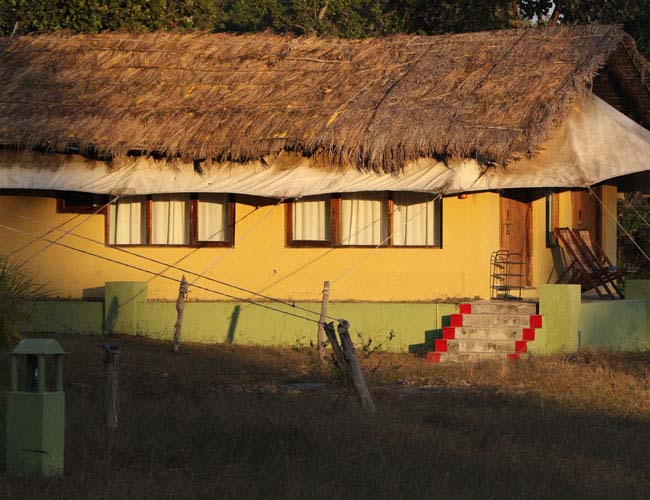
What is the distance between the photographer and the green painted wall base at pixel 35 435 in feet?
25.4

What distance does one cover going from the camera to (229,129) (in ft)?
55.7

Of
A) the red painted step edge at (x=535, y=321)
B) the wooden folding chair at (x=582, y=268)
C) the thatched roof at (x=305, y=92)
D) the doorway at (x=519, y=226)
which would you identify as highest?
the thatched roof at (x=305, y=92)

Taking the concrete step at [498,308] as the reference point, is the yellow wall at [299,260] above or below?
above

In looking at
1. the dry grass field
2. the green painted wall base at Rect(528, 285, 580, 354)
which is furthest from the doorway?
the dry grass field

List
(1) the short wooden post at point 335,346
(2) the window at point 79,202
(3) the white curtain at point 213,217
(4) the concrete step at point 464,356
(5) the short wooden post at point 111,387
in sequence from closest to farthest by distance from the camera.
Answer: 1. (5) the short wooden post at point 111,387
2. (1) the short wooden post at point 335,346
3. (4) the concrete step at point 464,356
4. (3) the white curtain at point 213,217
5. (2) the window at point 79,202

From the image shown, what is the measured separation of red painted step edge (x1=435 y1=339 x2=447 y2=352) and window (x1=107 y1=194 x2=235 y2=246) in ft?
12.5

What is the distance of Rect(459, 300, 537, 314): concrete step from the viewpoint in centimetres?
1591

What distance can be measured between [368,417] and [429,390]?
262cm

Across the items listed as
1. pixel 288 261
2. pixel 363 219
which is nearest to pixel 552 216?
pixel 363 219

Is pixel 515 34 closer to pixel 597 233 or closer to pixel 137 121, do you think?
pixel 597 233

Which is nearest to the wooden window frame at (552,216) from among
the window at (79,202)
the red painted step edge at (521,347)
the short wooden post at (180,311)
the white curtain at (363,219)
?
the white curtain at (363,219)

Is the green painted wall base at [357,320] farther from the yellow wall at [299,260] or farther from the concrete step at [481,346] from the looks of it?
the yellow wall at [299,260]

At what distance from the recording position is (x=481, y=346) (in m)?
15.7

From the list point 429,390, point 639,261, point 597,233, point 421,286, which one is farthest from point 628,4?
point 429,390
